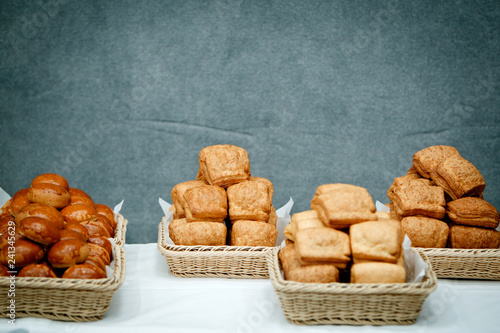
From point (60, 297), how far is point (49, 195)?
69 centimetres

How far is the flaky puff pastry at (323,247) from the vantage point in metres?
1.94

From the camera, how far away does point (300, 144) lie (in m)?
3.64

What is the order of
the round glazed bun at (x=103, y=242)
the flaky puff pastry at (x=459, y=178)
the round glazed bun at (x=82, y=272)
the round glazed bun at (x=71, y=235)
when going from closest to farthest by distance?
the round glazed bun at (x=82, y=272) → the round glazed bun at (x=71, y=235) → the round glazed bun at (x=103, y=242) → the flaky puff pastry at (x=459, y=178)

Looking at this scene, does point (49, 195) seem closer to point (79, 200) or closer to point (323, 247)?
point (79, 200)

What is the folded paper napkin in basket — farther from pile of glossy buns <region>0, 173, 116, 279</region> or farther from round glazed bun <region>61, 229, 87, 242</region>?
round glazed bun <region>61, 229, 87, 242</region>

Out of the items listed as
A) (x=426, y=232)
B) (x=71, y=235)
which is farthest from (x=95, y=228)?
(x=426, y=232)

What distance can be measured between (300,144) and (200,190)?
1345 mm

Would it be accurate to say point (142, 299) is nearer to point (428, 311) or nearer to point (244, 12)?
point (428, 311)

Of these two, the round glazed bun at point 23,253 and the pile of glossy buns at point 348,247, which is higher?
the pile of glossy buns at point 348,247

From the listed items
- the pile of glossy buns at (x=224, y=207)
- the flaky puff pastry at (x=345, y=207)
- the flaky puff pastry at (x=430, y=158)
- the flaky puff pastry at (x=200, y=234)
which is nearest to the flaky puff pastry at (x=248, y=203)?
the pile of glossy buns at (x=224, y=207)

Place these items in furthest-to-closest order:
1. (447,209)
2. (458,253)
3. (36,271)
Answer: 1. (447,209)
2. (458,253)
3. (36,271)

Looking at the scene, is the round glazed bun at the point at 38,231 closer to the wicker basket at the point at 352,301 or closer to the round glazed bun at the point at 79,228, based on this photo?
the round glazed bun at the point at 79,228

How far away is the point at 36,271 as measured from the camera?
75.9 inches

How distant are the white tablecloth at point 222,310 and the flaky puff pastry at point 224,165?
62cm
